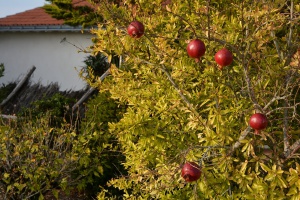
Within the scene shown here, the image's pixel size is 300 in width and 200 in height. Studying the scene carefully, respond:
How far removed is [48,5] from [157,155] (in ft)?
27.6

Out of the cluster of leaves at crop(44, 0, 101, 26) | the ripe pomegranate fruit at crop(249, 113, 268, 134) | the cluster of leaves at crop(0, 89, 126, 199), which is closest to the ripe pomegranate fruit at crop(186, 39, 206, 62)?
the ripe pomegranate fruit at crop(249, 113, 268, 134)

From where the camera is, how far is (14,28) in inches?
573

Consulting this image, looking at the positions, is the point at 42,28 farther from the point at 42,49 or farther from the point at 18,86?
the point at 18,86

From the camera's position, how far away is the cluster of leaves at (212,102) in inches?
128

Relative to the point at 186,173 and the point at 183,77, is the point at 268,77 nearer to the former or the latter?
the point at 183,77

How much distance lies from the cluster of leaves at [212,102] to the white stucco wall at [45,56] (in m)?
8.40

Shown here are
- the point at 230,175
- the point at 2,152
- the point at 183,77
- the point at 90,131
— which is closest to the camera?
the point at 230,175

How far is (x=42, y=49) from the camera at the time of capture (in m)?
14.2

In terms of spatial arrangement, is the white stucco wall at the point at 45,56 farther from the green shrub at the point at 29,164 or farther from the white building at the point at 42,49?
the green shrub at the point at 29,164

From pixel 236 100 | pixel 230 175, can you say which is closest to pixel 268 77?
pixel 236 100

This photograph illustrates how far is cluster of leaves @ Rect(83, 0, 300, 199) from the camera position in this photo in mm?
3242

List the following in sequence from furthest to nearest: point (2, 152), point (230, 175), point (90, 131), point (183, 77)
Result: point (90, 131) < point (2, 152) < point (183, 77) < point (230, 175)

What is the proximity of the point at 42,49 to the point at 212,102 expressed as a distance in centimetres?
1138

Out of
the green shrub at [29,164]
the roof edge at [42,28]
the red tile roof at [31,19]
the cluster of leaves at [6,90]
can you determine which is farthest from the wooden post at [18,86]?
the green shrub at [29,164]
